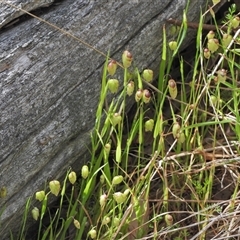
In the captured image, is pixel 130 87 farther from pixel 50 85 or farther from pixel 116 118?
pixel 50 85

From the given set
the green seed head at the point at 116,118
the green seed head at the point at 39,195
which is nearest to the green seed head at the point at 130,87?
the green seed head at the point at 116,118

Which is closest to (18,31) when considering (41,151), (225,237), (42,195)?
(41,151)

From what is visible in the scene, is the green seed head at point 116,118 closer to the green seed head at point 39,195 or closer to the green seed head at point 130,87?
the green seed head at point 130,87

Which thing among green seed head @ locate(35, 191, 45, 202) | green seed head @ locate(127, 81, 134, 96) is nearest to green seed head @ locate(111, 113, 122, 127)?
green seed head @ locate(127, 81, 134, 96)

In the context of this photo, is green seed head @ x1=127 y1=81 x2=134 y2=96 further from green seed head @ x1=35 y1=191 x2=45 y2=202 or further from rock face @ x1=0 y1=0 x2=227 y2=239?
green seed head @ x1=35 y1=191 x2=45 y2=202

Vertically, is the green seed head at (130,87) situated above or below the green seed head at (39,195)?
above

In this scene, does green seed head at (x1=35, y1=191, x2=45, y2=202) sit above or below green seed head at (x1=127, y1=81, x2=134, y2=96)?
below

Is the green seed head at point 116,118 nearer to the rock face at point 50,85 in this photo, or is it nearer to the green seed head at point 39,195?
the rock face at point 50,85

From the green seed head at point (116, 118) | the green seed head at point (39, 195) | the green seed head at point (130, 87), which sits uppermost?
the green seed head at point (130, 87)

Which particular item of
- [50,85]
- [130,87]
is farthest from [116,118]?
[50,85]

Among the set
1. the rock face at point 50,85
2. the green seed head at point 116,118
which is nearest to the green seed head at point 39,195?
the rock face at point 50,85
